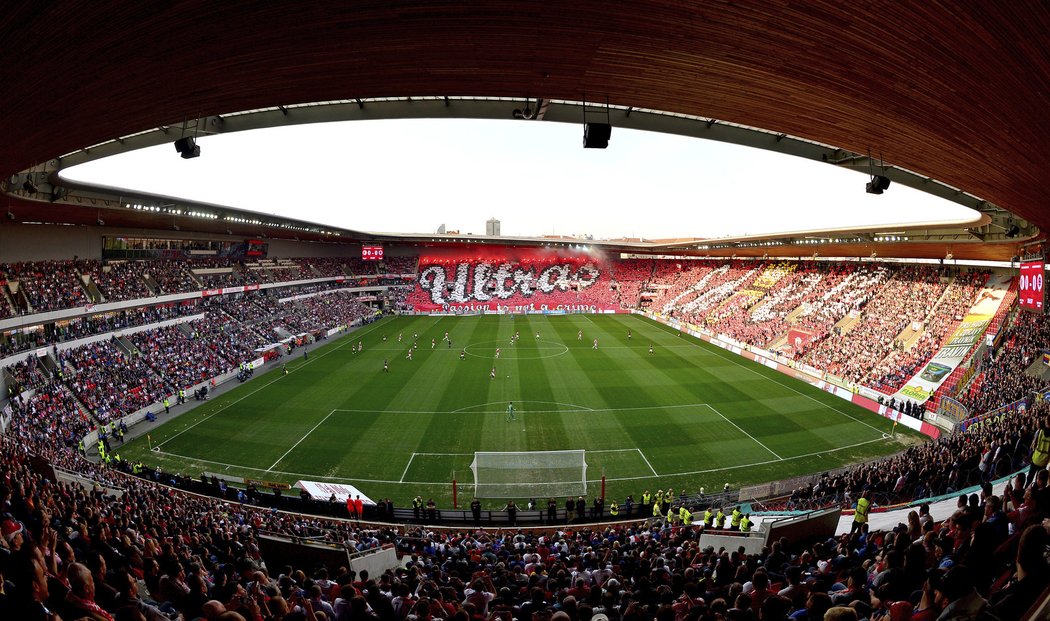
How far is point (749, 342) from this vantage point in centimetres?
3788

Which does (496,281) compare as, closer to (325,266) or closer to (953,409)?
(325,266)

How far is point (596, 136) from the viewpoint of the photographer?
8273mm

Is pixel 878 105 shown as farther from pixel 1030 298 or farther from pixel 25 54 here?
pixel 1030 298

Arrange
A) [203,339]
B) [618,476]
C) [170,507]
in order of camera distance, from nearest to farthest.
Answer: [170,507], [618,476], [203,339]

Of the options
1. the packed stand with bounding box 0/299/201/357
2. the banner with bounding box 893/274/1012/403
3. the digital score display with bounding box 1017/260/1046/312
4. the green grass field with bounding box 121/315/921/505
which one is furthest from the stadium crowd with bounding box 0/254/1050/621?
the packed stand with bounding box 0/299/201/357

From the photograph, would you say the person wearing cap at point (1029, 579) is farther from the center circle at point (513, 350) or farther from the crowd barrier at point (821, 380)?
the center circle at point (513, 350)

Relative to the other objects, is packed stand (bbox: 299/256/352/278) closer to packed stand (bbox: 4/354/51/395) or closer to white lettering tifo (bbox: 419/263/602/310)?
white lettering tifo (bbox: 419/263/602/310)

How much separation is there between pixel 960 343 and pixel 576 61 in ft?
102

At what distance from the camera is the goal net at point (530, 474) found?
16.6 m

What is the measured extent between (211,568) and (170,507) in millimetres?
7260

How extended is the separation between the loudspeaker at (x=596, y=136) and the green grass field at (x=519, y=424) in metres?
12.8

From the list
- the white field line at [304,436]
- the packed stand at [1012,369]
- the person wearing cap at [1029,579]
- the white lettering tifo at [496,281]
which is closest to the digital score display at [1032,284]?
the packed stand at [1012,369]

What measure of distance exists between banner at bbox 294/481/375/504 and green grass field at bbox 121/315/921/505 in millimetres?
770

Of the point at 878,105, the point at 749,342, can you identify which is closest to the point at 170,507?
the point at 878,105
